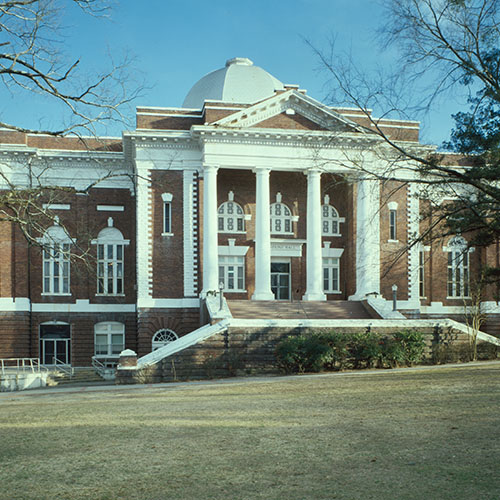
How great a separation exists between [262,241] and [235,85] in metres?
14.7

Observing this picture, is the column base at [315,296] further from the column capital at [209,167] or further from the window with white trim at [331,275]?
the column capital at [209,167]

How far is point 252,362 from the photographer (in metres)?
25.7

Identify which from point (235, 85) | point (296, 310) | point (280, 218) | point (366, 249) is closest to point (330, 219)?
point (280, 218)

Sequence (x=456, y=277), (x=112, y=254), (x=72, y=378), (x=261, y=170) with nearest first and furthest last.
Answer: (x=72, y=378) < (x=261, y=170) < (x=112, y=254) < (x=456, y=277)

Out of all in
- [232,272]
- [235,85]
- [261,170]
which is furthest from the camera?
[235,85]

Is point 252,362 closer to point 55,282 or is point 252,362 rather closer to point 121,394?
point 121,394

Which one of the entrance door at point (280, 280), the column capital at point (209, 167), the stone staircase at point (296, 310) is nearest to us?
the stone staircase at point (296, 310)

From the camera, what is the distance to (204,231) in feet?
119

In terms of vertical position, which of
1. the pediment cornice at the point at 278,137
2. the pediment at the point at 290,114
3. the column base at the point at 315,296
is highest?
the pediment at the point at 290,114

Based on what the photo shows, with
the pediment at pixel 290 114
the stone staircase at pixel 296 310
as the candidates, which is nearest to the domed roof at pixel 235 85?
the pediment at pixel 290 114

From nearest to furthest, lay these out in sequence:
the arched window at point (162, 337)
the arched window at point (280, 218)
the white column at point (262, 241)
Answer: the white column at point (262, 241) < the arched window at point (162, 337) < the arched window at point (280, 218)

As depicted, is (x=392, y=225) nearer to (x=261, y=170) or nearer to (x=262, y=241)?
(x=262, y=241)

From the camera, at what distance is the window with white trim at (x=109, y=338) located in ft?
129

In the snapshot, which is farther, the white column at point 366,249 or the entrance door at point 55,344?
the entrance door at point 55,344
